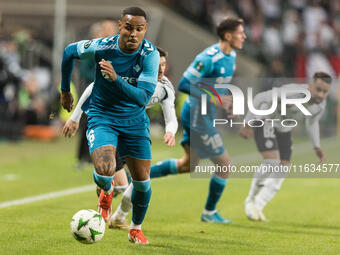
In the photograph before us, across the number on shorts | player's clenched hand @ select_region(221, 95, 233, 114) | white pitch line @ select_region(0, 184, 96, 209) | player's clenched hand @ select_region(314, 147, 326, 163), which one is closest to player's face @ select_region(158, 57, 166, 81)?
the number on shorts

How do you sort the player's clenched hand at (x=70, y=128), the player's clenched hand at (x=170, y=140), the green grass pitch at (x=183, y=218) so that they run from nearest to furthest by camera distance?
1. the green grass pitch at (x=183, y=218)
2. the player's clenched hand at (x=170, y=140)
3. the player's clenched hand at (x=70, y=128)

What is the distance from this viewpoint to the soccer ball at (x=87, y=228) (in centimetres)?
A: 647

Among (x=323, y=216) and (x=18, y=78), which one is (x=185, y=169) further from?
(x=18, y=78)

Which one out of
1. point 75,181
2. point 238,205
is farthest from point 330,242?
point 75,181

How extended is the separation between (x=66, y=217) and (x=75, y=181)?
12.7 feet

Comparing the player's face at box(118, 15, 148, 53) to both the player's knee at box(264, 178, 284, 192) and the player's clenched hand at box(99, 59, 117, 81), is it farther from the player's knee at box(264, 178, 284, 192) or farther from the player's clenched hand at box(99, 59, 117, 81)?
the player's knee at box(264, 178, 284, 192)

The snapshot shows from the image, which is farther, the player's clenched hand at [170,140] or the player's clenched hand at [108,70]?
the player's clenched hand at [170,140]

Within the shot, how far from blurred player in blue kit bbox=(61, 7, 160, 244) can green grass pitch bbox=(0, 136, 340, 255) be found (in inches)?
24.8

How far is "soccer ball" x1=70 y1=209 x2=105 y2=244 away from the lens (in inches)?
255

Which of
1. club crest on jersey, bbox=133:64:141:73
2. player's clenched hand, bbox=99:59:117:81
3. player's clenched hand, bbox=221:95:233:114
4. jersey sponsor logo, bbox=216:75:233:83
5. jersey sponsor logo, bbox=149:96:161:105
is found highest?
player's clenched hand, bbox=99:59:117:81

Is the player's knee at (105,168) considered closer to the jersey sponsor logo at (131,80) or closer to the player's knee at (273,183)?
the jersey sponsor logo at (131,80)

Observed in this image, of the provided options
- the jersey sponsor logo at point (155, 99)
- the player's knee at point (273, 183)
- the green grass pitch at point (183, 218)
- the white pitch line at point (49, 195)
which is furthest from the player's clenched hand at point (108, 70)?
the white pitch line at point (49, 195)

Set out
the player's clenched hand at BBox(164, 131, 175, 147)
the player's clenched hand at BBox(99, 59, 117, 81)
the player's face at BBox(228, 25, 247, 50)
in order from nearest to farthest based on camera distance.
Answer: the player's clenched hand at BBox(99, 59, 117, 81) → the player's clenched hand at BBox(164, 131, 175, 147) → the player's face at BBox(228, 25, 247, 50)

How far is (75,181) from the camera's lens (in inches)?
490
